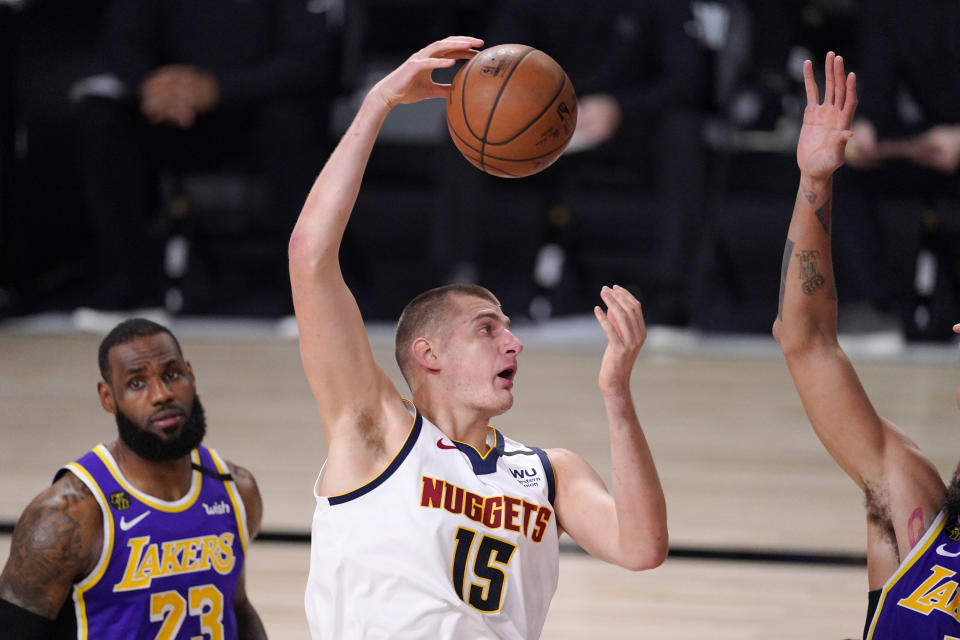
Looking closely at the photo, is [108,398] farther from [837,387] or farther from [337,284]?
[837,387]

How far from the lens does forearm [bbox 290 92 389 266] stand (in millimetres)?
2746

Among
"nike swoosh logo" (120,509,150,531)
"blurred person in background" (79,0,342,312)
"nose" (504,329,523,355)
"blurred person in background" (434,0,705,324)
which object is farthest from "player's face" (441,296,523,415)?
"blurred person in background" (79,0,342,312)

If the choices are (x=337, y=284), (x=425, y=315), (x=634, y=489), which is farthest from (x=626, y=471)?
(x=337, y=284)

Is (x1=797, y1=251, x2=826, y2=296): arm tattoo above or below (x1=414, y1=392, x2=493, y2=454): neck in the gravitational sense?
above

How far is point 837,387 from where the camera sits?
9.55 feet

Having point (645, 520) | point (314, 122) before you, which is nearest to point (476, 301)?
point (645, 520)

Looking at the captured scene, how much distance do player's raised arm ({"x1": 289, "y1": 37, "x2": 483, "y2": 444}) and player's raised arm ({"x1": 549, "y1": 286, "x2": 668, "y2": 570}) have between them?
54cm

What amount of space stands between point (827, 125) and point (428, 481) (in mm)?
1221

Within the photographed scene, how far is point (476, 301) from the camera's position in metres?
3.04

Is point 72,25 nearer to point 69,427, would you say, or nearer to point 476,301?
point 69,427

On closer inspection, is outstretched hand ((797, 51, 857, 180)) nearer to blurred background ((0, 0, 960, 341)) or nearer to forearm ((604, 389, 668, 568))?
forearm ((604, 389, 668, 568))

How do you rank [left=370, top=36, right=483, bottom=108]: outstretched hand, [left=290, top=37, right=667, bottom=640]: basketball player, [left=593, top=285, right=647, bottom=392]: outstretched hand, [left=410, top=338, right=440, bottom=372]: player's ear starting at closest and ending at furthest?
1. [left=593, top=285, right=647, bottom=392]: outstretched hand
2. [left=290, top=37, right=667, bottom=640]: basketball player
3. [left=370, top=36, right=483, bottom=108]: outstretched hand
4. [left=410, top=338, right=440, bottom=372]: player's ear

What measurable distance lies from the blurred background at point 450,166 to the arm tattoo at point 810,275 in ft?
17.4

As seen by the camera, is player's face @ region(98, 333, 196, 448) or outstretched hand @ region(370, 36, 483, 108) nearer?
outstretched hand @ region(370, 36, 483, 108)
